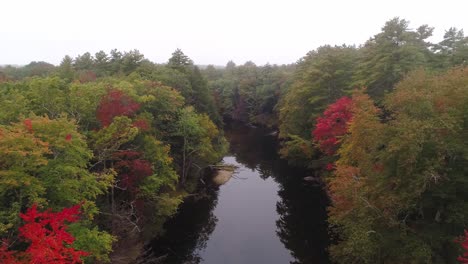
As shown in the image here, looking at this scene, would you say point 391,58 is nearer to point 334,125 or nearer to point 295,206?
point 334,125

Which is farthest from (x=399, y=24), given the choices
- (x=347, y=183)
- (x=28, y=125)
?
(x=28, y=125)

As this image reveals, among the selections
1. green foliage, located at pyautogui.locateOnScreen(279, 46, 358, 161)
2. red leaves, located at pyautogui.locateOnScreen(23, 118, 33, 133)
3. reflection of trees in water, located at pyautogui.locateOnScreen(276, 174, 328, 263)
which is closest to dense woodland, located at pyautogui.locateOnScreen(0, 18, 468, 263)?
red leaves, located at pyautogui.locateOnScreen(23, 118, 33, 133)

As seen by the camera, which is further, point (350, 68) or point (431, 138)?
point (350, 68)

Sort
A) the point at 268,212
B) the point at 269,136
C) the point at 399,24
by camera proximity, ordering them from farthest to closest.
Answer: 1. the point at 269,136
2. the point at 399,24
3. the point at 268,212

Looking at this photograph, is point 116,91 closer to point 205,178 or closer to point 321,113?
point 205,178

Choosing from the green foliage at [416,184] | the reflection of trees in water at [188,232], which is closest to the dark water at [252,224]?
the reflection of trees in water at [188,232]

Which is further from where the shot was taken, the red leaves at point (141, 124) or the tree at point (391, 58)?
the tree at point (391, 58)

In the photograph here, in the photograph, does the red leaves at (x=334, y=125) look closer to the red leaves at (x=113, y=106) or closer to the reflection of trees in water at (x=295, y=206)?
the reflection of trees in water at (x=295, y=206)
